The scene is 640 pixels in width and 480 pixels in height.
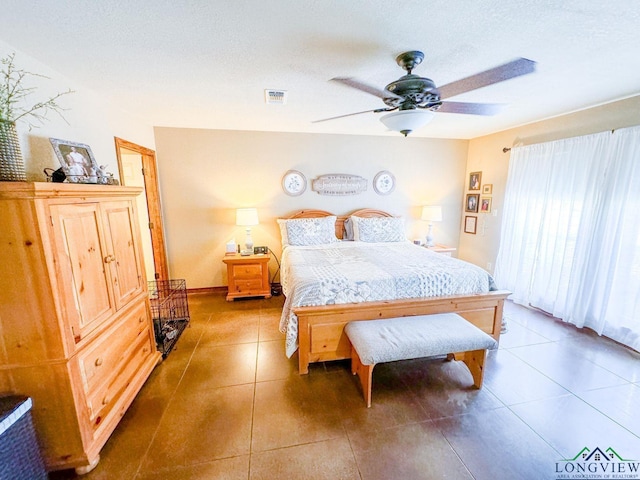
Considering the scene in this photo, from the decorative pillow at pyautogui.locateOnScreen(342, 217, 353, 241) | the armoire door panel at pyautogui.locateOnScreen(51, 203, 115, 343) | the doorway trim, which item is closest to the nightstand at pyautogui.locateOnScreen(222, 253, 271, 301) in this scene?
the doorway trim

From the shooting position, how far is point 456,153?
4410 mm

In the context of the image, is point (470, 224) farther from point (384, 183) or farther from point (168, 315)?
point (168, 315)

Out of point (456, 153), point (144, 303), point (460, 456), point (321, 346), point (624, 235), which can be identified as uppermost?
point (456, 153)

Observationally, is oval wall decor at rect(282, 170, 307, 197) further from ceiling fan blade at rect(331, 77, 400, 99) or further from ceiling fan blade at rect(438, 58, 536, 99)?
ceiling fan blade at rect(438, 58, 536, 99)

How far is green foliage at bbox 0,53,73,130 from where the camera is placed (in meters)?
1.52

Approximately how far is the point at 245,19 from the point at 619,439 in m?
3.21

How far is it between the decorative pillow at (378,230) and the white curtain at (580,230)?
149 cm

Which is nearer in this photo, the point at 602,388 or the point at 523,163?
the point at 602,388

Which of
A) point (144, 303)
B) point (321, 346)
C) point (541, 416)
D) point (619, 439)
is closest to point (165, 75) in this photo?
point (144, 303)

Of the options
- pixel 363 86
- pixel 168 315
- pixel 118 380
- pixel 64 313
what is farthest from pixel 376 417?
pixel 168 315

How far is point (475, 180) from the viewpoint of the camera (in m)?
4.29

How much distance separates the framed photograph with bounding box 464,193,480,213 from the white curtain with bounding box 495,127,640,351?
1.96 ft

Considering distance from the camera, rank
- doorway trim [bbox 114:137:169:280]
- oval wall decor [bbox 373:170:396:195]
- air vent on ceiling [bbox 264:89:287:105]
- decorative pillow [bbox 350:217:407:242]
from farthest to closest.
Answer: oval wall decor [bbox 373:170:396:195]
decorative pillow [bbox 350:217:407:242]
doorway trim [bbox 114:137:169:280]
air vent on ceiling [bbox 264:89:287:105]

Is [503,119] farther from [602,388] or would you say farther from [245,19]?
[245,19]
